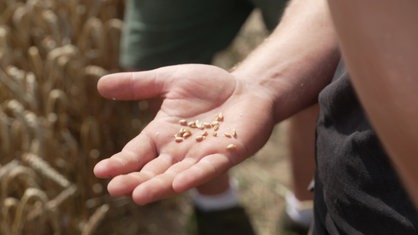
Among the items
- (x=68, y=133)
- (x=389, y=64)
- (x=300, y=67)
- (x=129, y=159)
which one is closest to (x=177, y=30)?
(x=68, y=133)

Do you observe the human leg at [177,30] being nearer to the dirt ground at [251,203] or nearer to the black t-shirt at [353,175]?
the dirt ground at [251,203]

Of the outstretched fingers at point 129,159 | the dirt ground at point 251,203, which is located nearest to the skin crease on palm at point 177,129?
the outstretched fingers at point 129,159

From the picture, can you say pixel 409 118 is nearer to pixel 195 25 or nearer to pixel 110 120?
pixel 195 25

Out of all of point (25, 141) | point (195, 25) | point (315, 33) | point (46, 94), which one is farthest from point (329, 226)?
point (46, 94)

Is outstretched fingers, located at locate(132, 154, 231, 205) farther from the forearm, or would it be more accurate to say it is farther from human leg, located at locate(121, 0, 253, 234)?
human leg, located at locate(121, 0, 253, 234)

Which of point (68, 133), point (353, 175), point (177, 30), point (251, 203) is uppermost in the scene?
point (353, 175)

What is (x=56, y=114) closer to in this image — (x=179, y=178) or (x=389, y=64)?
(x=179, y=178)

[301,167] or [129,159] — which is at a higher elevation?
[129,159]
